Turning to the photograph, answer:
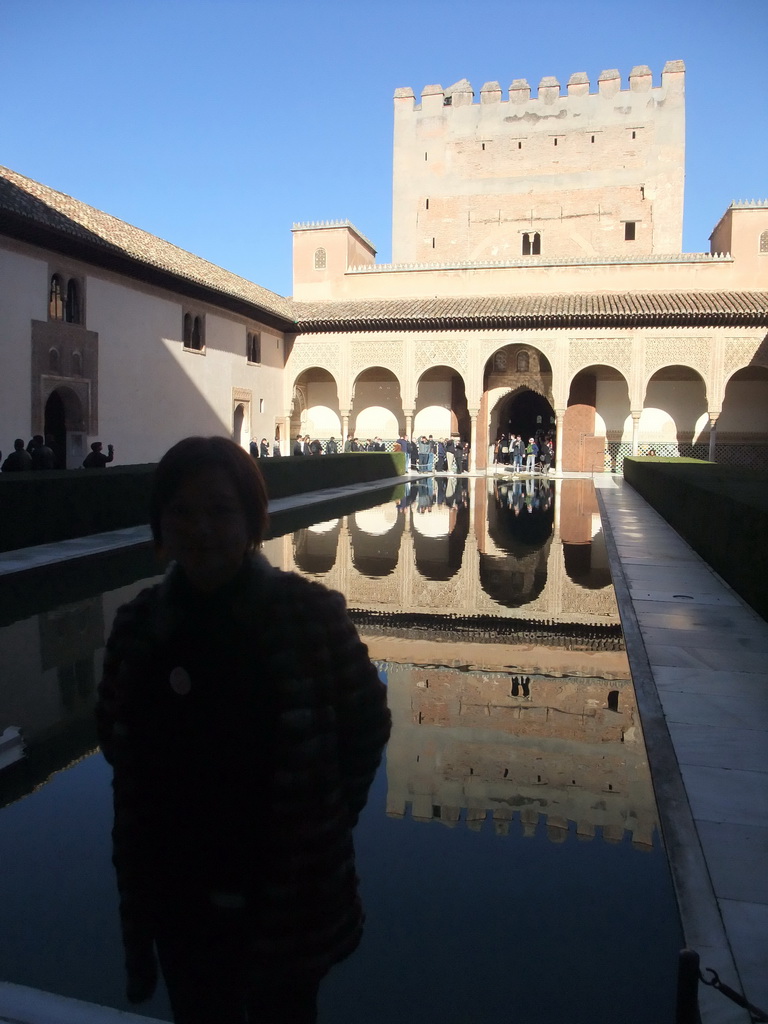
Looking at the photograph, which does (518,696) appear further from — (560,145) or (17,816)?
(560,145)

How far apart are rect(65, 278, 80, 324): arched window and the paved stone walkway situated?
41.9 ft

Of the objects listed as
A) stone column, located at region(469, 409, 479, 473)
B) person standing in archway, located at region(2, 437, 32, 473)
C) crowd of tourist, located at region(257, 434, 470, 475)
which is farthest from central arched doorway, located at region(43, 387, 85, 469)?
stone column, located at region(469, 409, 479, 473)

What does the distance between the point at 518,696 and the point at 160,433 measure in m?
16.3

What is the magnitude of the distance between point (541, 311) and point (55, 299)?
14433 millimetres

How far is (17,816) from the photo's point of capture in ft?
10.3

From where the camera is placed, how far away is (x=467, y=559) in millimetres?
9766

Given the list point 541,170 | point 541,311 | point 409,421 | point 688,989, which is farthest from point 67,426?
point 541,170

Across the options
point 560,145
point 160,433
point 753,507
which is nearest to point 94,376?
point 160,433

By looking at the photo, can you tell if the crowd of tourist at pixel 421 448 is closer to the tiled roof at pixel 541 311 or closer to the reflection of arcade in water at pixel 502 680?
the tiled roof at pixel 541 311

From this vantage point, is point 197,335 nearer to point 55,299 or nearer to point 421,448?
point 55,299

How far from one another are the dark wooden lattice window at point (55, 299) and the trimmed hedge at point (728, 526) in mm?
11165

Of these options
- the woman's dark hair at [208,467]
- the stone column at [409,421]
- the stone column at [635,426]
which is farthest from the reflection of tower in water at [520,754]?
the stone column at [409,421]

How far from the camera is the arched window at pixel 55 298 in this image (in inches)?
622

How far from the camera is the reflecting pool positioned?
7.22 feet
